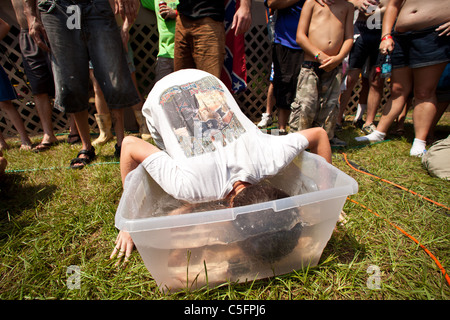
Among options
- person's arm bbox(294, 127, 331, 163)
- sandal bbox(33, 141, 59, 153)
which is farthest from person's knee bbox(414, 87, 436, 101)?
sandal bbox(33, 141, 59, 153)

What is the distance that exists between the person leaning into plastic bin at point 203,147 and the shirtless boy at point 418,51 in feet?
5.94

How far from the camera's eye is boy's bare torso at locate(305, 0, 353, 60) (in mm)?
2238

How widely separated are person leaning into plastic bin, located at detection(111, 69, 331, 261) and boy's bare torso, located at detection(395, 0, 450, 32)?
190 cm

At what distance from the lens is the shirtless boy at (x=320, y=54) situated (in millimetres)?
2238

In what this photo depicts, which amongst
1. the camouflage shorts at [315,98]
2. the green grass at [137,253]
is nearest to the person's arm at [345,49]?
the camouflage shorts at [315,98]

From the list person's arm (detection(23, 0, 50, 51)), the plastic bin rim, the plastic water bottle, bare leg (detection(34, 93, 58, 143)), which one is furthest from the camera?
bare leg (detection(34, 93, 58, 143))

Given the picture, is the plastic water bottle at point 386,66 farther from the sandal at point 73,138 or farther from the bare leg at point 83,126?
the sandal at point 73,138

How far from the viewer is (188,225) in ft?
2.64

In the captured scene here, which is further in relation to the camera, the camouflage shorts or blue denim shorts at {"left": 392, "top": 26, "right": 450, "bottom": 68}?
the camouflage shorts

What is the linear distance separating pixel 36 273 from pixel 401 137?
378 cm

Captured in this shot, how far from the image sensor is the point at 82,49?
1970 mm

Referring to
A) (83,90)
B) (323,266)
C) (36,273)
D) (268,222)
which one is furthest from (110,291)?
(83,90)

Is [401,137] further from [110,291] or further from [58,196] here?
[58,196]

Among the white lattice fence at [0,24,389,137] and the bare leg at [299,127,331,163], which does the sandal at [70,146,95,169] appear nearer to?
the white lattice fence at [0,24,389,137]
